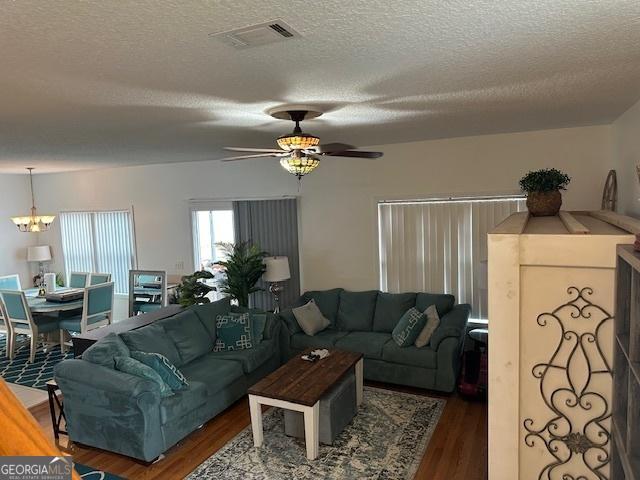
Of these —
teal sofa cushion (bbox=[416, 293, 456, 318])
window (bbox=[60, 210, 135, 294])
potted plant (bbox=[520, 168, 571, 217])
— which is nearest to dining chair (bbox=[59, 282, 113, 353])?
window (bbox=[60, 210, 135, 294])

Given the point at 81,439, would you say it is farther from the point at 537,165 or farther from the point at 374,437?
the point at 537,165

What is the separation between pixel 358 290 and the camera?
588 cm

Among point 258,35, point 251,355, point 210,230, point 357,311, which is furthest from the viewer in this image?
point 210,230

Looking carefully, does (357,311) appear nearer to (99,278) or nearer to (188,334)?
(188,334)

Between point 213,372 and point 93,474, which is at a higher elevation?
point 213,372

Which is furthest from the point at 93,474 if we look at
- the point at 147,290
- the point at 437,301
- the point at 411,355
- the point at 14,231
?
the point at 14,231

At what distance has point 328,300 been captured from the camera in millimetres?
5773

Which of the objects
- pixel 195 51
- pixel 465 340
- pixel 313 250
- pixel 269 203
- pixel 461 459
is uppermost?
pixel 195 51

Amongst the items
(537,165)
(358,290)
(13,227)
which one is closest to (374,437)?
(358,290)

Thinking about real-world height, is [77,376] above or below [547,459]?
below

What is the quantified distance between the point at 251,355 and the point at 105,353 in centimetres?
142

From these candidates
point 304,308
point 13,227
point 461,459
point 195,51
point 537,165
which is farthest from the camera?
point 13,227

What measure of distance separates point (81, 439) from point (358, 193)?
12.8 ft

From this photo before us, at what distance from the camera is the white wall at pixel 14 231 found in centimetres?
795
